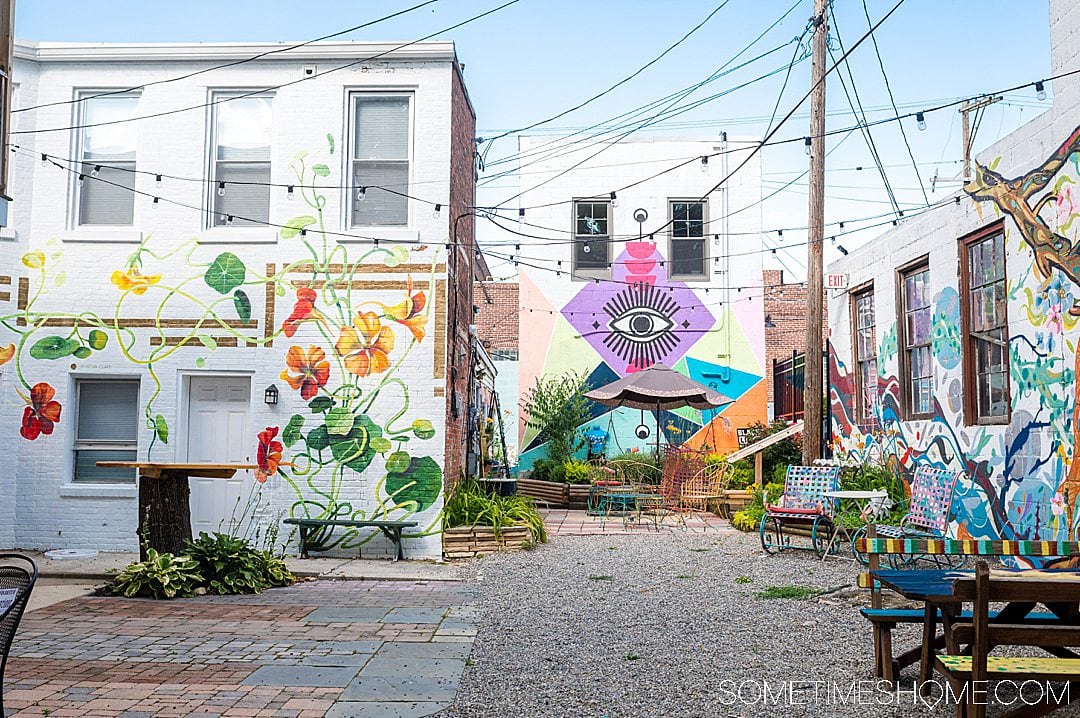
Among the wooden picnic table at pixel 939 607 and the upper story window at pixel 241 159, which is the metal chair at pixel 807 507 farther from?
the upper story window at pixel 241 159

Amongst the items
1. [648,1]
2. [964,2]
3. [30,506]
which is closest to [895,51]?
[964,2]

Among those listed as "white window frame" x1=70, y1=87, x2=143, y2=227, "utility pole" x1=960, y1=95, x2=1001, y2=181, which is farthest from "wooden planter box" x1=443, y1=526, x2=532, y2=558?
"utility pole" x1=960, y1=95, x2=1001, y2=181

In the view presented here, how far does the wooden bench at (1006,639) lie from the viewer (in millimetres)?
3816

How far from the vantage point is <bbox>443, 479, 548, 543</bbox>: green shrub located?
35.1 ft

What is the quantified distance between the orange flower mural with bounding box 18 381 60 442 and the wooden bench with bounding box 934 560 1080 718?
9715 millimetres

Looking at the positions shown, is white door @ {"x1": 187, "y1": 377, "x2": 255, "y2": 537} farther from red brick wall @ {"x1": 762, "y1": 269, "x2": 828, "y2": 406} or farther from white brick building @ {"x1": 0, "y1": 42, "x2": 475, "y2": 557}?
red brick wall @ {"x1": 762, "y1": 269, "x2": 828, "y2": 406}

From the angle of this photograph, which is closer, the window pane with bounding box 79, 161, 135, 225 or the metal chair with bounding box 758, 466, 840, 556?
the metal chair with bounding box 758, 466, 840, 556

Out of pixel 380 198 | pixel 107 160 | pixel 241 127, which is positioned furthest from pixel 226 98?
pixel 380 198

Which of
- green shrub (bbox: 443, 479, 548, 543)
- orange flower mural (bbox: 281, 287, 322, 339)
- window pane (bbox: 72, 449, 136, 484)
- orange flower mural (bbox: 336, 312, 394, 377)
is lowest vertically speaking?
green shrub (bbox: 443, 479, 548, 543)

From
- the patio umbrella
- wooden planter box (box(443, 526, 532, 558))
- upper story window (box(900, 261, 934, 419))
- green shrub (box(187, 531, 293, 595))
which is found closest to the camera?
green shrub (box(187, 531, 293, 595))

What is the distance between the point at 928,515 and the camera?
9.20m

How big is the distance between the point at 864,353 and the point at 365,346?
6704mm

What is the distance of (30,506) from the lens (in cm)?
1056

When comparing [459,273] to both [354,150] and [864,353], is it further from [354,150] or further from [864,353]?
[864,353]
